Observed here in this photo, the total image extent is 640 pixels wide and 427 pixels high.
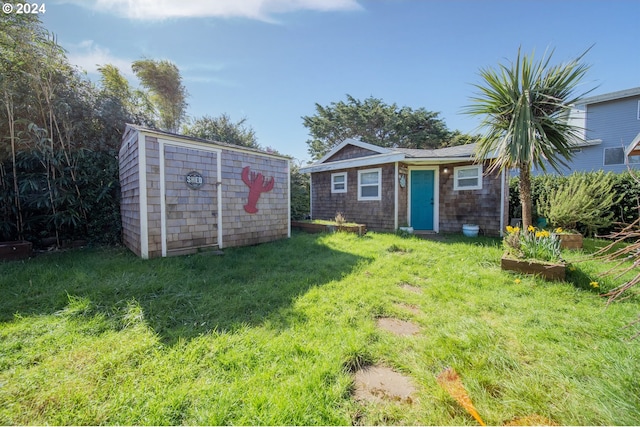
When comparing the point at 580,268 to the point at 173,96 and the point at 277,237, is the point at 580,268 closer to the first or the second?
the point at 277,237

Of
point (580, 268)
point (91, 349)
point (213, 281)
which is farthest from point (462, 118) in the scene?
point (91, 349)

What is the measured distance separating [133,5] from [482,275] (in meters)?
8.29

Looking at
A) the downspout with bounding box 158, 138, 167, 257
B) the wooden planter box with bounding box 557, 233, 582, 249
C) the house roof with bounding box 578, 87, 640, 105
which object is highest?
the house roof with bounding box 578, 87, 640, 105

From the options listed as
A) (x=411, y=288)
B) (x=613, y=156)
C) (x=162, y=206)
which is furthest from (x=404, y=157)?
(x=613, y=156)

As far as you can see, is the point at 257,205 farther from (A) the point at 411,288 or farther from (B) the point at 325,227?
(A) the point at 411,288

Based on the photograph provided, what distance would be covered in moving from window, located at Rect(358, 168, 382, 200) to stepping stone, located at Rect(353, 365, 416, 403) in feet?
22.0

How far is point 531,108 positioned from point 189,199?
6918mm

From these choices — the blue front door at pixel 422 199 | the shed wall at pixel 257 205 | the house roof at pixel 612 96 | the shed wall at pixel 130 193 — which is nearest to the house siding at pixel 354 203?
the blue front door at pixel 422 199

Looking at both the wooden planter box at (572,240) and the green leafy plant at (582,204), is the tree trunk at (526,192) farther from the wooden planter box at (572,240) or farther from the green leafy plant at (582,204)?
the green leafy plant at (582,204)

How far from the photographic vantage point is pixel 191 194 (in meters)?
5.11

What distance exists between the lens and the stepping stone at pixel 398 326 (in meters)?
2.48

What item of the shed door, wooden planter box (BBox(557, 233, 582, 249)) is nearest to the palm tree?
wooden planter box (BBox(557, 233, 582, 249))

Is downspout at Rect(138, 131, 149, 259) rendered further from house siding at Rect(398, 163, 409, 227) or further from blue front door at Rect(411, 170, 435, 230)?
blue front door at Rect(411, 170, 435, 230)

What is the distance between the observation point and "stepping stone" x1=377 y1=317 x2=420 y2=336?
8.15 ft
